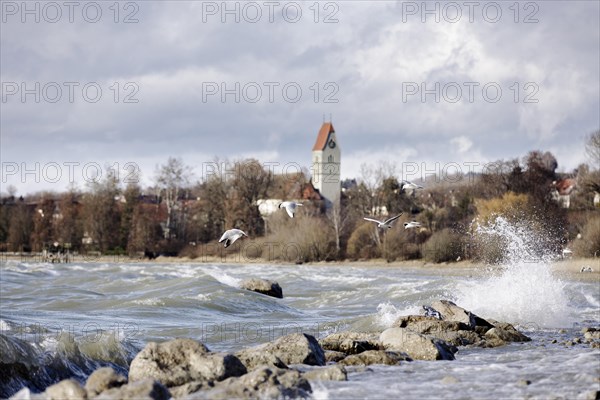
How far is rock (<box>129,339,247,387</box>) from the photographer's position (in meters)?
11.2

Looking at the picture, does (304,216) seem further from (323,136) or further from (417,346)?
(417,346)

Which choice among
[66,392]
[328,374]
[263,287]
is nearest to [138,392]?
[66,392]

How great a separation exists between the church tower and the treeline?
7.55 metres

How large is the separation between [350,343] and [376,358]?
1.79 m

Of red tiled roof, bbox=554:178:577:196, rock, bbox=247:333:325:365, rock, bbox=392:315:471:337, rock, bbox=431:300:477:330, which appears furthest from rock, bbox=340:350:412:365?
red tiled roof, bbox=554:178:577:196

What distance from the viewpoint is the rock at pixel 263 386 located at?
10.1 metres

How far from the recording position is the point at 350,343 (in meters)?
15.5

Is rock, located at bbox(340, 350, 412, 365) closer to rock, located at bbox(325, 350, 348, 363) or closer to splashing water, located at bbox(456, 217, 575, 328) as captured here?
rock, located at bbox(325, 350, 348, 363)

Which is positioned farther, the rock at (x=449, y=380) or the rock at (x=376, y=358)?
the rock at (x=376, y=358)

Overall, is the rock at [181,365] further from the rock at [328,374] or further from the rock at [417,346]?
the rock at [417,346]

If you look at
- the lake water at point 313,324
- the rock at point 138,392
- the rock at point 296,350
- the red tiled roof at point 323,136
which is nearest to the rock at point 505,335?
the lake water at point 313,324

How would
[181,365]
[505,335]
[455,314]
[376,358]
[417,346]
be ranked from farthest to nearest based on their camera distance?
[455,314] → [505,335] → [417,346] → [376,358] → [181,365]

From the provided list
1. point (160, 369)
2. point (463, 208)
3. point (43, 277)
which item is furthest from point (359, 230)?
point (160, 369)

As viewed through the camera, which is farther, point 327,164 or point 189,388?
point 327,164
